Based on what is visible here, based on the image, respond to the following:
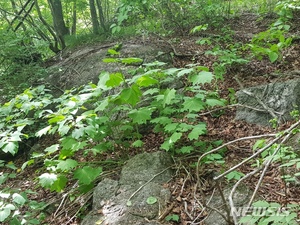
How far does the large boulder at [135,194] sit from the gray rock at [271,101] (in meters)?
1.46

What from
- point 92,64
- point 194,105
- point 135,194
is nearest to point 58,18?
point 92,64

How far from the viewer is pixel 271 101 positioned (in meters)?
3.61

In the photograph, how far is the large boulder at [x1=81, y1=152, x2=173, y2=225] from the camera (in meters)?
2.37

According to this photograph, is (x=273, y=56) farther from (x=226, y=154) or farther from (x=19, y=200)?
(x=19, y=200)

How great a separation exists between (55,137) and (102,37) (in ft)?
12.5

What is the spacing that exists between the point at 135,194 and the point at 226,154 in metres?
1.19

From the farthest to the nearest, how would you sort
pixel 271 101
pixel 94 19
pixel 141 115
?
pixel 94 19, pixel 271 101, pixel 141 115

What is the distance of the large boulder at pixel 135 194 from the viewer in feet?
7.79

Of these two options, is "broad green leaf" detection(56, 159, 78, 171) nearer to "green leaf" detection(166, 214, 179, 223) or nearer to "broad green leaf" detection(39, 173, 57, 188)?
"broad green leaf" detection(39, 173, 57, 188)

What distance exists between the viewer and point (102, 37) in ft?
24.5

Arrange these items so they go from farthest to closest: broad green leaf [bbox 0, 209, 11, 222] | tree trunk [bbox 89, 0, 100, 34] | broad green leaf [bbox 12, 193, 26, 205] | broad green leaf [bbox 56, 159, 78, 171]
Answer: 1. tree trunk [bbox 89, 0, 100, 34]
2. broad green leaf [bbox 56, 159, 78, 171]
3. broad green leaf [bbox 12, 193, 26, 205]
4. broad green leaf [bbox 0, 209, 11, 222]

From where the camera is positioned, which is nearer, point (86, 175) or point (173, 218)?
point (173, 218)

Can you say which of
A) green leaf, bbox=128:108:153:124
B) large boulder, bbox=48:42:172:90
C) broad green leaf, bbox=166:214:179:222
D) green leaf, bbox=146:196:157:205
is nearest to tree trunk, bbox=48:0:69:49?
large boulder, bbox=48:42:172:90

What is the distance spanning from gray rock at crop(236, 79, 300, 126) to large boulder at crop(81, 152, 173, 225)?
57.5 inches
